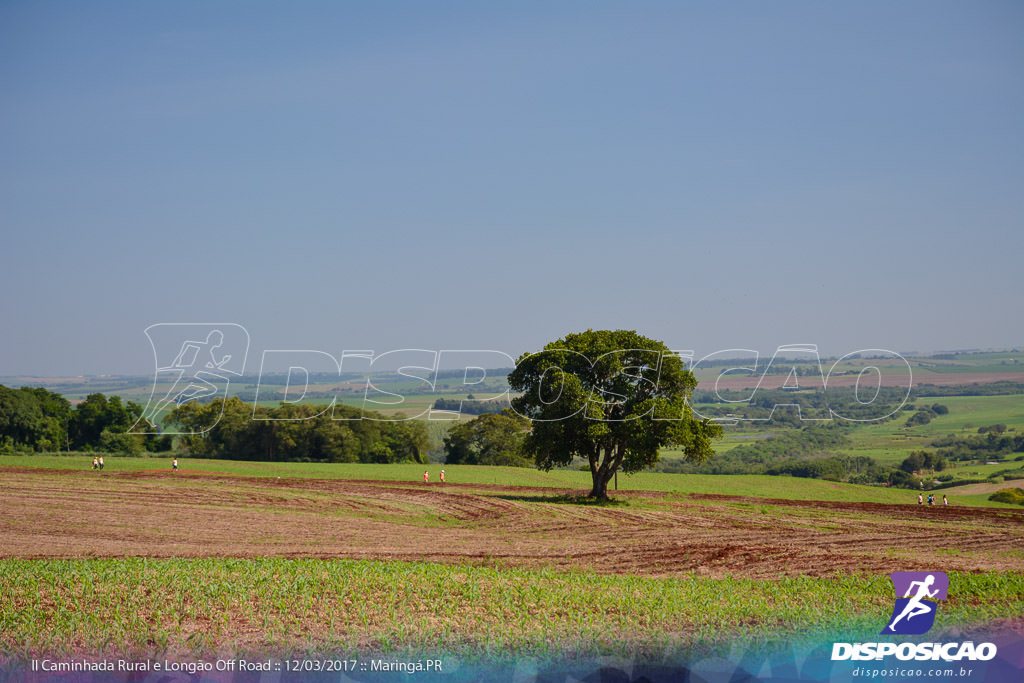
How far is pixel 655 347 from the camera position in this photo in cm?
4016

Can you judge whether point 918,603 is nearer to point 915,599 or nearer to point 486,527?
point 915,599

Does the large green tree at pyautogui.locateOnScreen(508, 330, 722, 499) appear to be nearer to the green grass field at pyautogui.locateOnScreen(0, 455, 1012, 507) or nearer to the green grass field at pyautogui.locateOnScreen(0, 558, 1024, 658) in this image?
the green grass field at pyautogui.locateOnScreen(0, 455, 1012, 507)

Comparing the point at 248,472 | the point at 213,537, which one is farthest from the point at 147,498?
the point at 248,472

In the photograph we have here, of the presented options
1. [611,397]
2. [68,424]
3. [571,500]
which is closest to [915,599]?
[611,397]

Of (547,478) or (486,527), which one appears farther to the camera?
(547,478)

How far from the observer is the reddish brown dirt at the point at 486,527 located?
2231 cm

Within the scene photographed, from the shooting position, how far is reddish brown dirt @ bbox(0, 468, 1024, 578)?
22312 millimetres

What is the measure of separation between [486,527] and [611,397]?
1215 cm

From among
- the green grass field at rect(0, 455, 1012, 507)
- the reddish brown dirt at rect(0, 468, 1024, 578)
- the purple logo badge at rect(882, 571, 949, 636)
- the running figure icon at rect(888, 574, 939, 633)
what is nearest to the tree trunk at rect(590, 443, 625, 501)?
the reddish brown dirt at rect(0, 468, 1024, 578)

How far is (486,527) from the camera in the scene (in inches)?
1267

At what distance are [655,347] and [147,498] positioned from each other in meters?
29.2

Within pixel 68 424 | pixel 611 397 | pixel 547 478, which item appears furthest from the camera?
pixel 68 424

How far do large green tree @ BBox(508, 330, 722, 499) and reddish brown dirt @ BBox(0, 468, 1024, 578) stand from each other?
3.73 metres

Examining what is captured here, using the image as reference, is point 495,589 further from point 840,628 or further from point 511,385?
point 511,385
